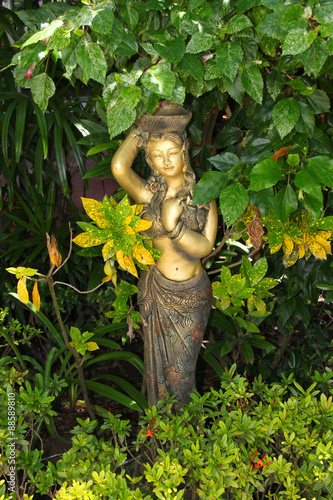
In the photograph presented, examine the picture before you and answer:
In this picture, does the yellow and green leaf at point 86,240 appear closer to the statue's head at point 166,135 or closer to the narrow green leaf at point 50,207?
the statue's head at point 166,135

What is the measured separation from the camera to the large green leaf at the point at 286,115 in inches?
52.4

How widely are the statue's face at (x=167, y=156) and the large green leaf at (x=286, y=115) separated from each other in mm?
363

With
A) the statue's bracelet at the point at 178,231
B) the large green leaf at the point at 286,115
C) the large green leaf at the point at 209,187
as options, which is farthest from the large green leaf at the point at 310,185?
the statue's bracelet at the point at 178,231

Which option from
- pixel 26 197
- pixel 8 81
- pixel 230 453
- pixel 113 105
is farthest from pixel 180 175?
pixel 26 197

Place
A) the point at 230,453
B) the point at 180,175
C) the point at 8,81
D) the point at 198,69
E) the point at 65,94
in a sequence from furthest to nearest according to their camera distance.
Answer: the point at 65,94, the point at 8,81, the point at 180,175, the point at 230,453, the point at 198,69

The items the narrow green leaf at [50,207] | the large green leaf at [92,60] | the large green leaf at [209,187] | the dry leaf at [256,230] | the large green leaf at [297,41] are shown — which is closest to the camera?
the large green leaf at [297,41]

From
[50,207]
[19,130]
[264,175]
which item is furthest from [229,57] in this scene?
[50,207]

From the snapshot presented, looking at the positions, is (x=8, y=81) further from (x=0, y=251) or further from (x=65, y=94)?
(x=0, y=251)

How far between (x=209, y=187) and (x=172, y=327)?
0.59m

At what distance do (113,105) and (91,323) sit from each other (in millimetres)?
1803

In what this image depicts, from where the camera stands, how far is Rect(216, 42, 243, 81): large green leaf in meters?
1.21

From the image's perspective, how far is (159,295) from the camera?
1.78 meters

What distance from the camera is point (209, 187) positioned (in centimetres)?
143

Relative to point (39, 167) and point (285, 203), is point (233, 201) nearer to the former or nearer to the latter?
point (285, 203)
